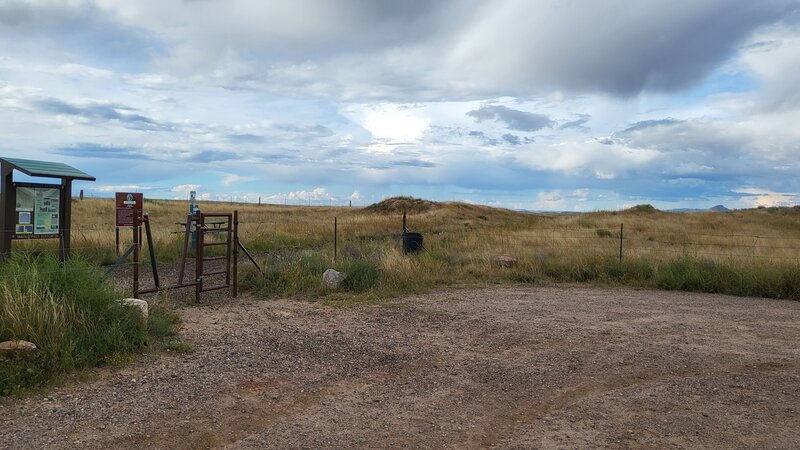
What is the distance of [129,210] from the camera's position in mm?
9344

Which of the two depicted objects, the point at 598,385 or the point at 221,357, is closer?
the point at 598,385

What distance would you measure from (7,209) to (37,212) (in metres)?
0.47

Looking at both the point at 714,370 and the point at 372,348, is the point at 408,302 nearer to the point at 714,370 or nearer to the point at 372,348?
the point at 372,348

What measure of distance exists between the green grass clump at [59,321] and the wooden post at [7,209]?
7.56 ft

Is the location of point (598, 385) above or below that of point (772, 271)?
below

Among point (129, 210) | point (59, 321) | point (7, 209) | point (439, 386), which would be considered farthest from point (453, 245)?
point (59, 321)

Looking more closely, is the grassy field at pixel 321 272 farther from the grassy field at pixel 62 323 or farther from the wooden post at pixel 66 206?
the wooden post at pixel 66 206

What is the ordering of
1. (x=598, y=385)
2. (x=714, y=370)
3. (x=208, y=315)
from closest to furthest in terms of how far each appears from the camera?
(x=598, y=385) < (x=714, y=370) < (x=208, y=315)

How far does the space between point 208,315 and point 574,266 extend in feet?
28.1

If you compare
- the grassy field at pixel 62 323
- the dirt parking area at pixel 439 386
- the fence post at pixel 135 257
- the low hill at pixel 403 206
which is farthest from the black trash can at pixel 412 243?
the low hill at pixel 403 206

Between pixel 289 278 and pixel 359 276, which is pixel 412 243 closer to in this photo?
pixel 359 276

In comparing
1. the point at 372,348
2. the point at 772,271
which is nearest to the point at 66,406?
the point at 372,348

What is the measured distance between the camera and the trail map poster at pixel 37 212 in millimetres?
9570

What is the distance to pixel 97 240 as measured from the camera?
680 inches
